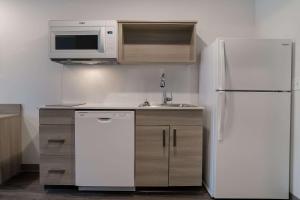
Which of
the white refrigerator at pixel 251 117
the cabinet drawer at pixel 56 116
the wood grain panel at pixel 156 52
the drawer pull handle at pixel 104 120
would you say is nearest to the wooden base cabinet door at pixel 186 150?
the white refrigerator at pixel 251 117

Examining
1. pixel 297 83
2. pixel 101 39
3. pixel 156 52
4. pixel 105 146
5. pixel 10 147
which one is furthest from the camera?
pixel 156 52

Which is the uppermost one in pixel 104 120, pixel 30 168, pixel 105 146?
pixel 104 120

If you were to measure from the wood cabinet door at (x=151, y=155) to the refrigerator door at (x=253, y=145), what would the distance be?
55cm

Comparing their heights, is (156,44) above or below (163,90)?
above

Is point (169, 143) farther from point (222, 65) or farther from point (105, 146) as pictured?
point (222, 65)

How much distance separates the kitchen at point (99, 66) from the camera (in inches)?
127

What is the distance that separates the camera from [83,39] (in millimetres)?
2848

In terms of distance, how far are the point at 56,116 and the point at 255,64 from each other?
6.87ft

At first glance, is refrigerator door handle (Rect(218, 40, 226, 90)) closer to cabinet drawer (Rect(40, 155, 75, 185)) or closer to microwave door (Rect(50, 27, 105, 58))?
microwave door (Rect(50, 27, 105, 58))

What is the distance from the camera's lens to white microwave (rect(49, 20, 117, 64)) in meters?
2.82

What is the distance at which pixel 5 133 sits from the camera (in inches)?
115

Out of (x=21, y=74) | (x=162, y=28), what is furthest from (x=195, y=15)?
(x=21, y=74)

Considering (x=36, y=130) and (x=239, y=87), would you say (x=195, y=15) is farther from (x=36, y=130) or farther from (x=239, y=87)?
(x=36, y=130)

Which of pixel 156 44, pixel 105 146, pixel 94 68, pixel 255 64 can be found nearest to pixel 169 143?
pixel 105 146
